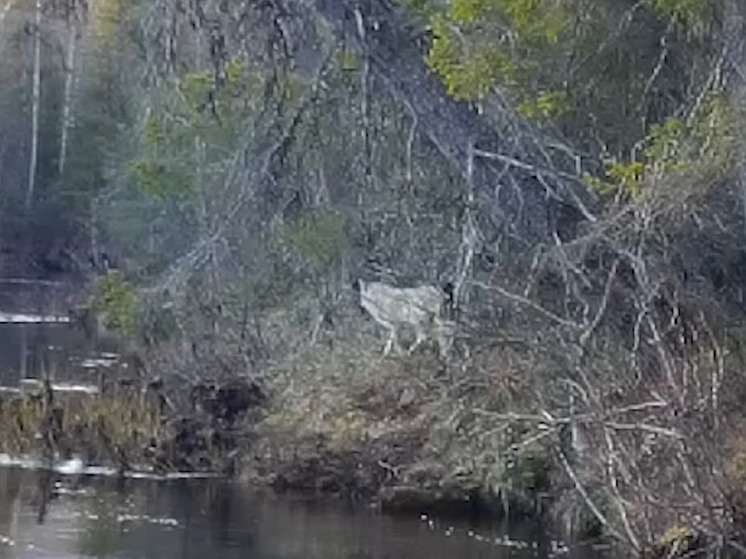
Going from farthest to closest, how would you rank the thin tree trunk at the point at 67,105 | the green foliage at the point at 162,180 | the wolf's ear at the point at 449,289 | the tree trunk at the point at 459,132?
the thin tree trunk at the point at 67,105
the green foliage at the point at 162,180
the wolf's ear at the point at 449,289
the tree trunk at the point at 459,132

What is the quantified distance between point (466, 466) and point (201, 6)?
197 inches

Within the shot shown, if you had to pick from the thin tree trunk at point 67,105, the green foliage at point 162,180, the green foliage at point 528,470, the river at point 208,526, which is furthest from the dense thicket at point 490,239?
the thin tree trunk at point 67,105

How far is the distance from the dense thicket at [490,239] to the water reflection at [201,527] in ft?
2.52

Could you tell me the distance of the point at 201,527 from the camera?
17656 mm

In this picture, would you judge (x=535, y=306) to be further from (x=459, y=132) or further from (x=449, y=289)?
(x=459, y=132)

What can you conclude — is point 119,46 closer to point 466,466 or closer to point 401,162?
point 401,162

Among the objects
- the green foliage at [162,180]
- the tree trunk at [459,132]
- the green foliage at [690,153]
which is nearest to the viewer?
the green foliage at [690,153]

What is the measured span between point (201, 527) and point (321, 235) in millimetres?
5429

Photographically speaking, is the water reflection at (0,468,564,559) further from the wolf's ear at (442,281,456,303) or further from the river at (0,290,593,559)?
the wolf's ear at (442,281,456,303)

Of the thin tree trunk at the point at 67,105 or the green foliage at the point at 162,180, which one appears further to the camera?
the thin tree trunk at the point at 67,105

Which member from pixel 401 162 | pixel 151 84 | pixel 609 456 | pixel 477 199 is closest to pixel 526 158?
pixel 477 199

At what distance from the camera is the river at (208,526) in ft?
54.3

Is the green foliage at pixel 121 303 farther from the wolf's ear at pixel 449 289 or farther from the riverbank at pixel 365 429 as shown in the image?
the wolf's ear at pixel 449 289

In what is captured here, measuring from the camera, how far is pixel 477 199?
19531 mm
